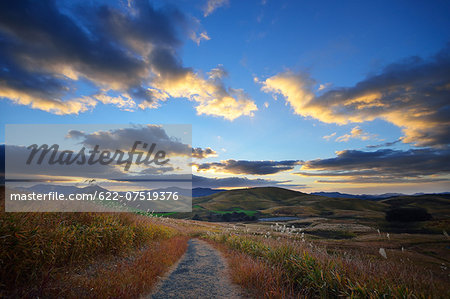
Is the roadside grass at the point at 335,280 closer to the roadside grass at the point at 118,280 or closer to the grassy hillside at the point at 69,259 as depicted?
the roadside grass at the point at 118,280

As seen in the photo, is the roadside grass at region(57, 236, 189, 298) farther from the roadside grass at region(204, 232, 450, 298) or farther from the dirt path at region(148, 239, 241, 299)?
the roadside grass at region(204, 232, 450, 298)

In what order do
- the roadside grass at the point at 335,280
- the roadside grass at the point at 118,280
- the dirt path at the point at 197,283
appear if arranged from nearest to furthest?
the roadside grass at the point at 335,280, the roadside grass at the point at 118,280, the dirt path at the point at 197,283

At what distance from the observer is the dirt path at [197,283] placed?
20.6 feet

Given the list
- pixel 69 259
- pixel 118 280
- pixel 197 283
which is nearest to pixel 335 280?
pixel 197 283

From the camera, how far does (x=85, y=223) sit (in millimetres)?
8555

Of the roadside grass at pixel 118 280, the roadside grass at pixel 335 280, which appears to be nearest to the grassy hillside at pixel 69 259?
the roadside grass at pixel 118 280

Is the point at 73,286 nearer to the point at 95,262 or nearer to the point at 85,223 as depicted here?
the point at 95,262

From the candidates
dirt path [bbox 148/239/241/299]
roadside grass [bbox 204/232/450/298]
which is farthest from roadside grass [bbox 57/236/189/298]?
roadside grass [bbox 204/232/450/298]

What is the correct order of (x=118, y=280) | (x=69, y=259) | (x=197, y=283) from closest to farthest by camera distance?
(x=118, y=280) → (x=69, y=259) → (x=197, y=283)

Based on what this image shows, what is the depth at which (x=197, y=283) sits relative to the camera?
24.3ft

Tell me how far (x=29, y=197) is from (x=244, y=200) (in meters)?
199

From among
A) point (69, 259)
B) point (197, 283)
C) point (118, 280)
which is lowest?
point (197, 283)

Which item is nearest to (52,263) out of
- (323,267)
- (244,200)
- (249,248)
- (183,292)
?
(183,292)

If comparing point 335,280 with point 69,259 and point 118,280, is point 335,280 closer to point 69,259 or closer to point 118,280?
point 118,280
